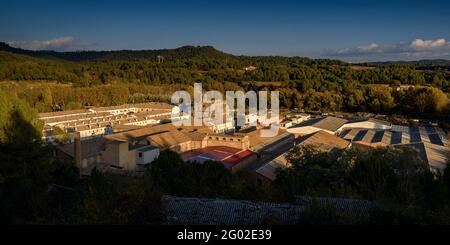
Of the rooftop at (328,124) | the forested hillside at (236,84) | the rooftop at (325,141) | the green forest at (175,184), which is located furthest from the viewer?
the forested hillside at (236,84)

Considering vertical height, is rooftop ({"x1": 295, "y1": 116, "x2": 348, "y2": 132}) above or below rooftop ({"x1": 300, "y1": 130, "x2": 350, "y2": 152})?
above

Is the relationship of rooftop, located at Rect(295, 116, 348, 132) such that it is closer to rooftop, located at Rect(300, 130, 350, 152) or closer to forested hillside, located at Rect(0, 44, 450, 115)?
rooftop, located at Rect(300, 130, 350, 152)

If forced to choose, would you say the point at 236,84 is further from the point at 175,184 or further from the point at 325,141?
the point at 175,184

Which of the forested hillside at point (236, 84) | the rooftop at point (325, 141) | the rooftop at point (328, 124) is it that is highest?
the forested hillside at point (236, 84)

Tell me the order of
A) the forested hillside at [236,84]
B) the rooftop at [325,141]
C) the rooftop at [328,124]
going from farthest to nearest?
1. the forested hillside at [236,84]
2. the rooftop at [328,124]
3. the rooftop at [325,141]

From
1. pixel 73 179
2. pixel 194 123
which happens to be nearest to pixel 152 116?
pixel 194 123

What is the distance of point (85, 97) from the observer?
40.5 meters

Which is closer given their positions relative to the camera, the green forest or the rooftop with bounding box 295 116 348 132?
the green forest

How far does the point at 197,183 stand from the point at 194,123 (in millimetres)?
14535

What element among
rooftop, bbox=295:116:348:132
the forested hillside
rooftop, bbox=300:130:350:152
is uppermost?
the forested hillside

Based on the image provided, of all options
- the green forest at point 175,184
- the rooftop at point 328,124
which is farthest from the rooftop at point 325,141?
the green forest at point 175,184

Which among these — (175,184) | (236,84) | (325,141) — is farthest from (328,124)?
(236,84)

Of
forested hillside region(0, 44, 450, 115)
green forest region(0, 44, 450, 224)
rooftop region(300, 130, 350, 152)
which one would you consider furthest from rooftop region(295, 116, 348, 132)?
green forest region(0, 44, 450, 224)

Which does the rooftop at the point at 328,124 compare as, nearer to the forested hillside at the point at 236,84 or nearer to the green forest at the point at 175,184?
the forested hillside at the point at 236,84
